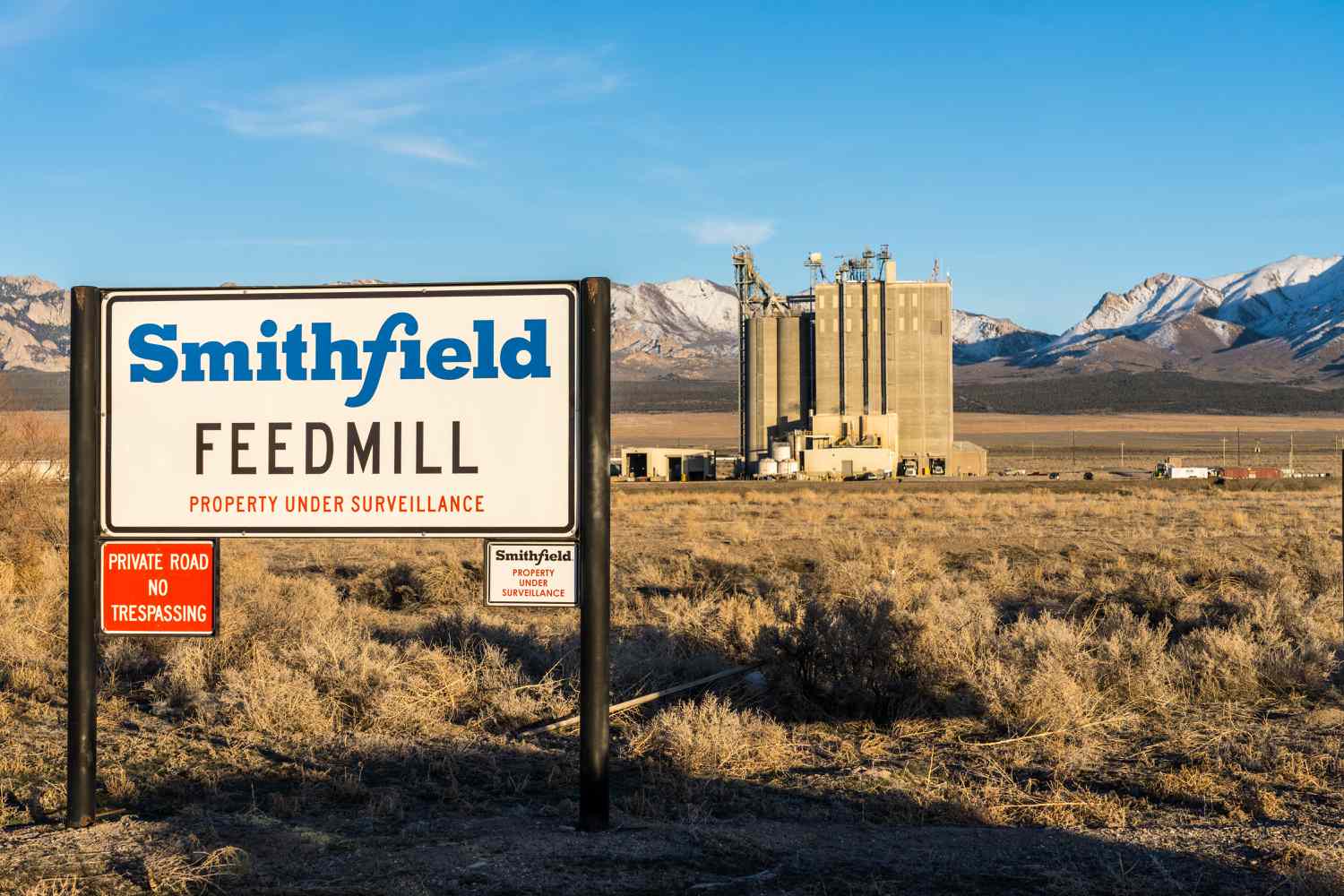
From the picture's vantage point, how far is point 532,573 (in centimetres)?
669

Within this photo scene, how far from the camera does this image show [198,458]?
6.98 meters

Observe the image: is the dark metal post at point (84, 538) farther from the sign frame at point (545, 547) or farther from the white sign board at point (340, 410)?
the sign frame at point (545, 547)

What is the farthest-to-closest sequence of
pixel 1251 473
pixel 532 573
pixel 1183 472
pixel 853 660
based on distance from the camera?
pixel 1183 472
pixel 1251 473
pixel 853 660
pixel 532 573

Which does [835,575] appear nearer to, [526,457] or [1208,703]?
[1208,703]

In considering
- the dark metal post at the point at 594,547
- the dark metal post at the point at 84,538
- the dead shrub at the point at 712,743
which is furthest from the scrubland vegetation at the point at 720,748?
the dark metal post at the point at 84,538

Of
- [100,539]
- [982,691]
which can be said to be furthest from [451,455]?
[982,691]

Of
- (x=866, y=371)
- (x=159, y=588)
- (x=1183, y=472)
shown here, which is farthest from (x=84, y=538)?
(x=866, y=371)

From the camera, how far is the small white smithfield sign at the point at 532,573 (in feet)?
21.8

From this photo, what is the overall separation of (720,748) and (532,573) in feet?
7.77

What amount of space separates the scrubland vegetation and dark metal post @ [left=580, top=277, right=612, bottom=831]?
33 cm

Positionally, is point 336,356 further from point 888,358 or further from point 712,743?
point 888,358

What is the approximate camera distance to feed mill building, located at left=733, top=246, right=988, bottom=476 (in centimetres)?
7906

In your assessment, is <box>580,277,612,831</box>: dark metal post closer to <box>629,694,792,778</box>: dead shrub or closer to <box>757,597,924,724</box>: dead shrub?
<box>629,694,792,778</box>: dead shrub

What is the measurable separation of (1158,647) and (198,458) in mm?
8035
